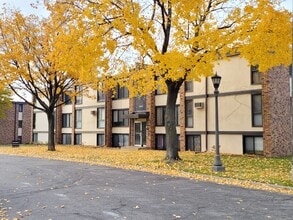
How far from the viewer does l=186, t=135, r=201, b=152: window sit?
28.3m

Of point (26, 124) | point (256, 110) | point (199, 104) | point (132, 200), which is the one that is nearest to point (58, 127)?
point (26, 124)

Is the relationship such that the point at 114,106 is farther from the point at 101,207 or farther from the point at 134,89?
the point at 101,207

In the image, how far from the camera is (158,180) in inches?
512

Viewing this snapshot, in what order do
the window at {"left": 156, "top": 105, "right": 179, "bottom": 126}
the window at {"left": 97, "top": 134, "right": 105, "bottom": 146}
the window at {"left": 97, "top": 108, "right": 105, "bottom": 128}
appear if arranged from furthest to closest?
1. the window at {"left": 97, "top": 108, "right": 105, "bottom": 128}
2. the window at {"left": 97, "top": 134, "right": 105, "bottom": 146}
3. the window at {"left": 156, "top": 105, "right": 179, "bottom": 126}

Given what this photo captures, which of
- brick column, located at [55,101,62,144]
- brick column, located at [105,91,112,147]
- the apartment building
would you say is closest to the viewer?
the apartment building

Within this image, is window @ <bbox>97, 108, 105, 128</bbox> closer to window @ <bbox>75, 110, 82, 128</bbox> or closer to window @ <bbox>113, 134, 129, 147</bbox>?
window @ <bbox>113, 134, 129, 147</bbox>

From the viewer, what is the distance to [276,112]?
78.3 ft

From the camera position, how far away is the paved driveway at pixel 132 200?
7789 mm

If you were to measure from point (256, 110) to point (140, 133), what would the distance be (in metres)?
12.9

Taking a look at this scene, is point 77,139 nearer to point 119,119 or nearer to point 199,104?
point 119,119

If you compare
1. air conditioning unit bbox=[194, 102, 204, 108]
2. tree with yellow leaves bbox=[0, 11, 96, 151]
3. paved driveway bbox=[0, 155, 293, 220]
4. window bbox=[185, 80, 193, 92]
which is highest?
tree with yellow leaves bbox=[0, 11, 96, 151]

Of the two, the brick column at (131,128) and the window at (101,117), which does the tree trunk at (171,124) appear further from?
the window at (101,117)

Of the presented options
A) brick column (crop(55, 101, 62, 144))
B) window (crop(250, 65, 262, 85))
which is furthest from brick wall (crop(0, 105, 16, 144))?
window (crop(250, 65, 262, 85))

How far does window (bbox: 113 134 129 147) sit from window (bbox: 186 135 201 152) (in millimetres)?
8330
